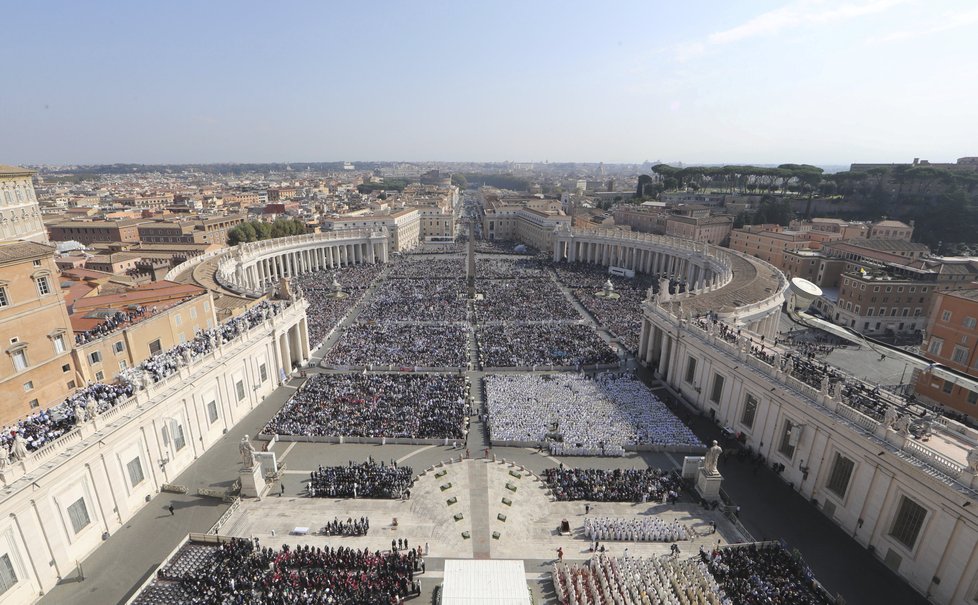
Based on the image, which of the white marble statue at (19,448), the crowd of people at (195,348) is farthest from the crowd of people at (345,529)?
the crowd of people at (195,348)

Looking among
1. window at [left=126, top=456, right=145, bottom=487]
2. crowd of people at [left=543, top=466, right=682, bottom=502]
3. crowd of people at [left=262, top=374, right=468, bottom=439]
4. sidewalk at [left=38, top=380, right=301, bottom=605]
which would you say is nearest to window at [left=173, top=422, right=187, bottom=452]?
sidewalk at [left=38, top=380, right=301, bottom=605]

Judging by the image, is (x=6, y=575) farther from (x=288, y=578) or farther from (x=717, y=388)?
(x=717, y=388)

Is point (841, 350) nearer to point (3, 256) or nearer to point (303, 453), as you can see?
Answer: point (303, 453)

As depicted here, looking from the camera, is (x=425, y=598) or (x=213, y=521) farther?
(x=213, y=521)

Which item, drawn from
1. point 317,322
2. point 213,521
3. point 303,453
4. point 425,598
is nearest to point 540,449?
point 425,598

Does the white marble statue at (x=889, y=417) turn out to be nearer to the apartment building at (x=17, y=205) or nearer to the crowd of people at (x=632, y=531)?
the crowd of people at (x=632, y=531)

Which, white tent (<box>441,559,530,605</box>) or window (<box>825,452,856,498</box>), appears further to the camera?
window (<box>825,452,856,498</box>)

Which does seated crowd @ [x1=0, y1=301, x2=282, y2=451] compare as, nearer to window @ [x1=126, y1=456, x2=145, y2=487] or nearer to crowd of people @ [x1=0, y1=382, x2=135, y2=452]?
crowd of people @ [x1=0, y1=382, x2=135, y2=452]
